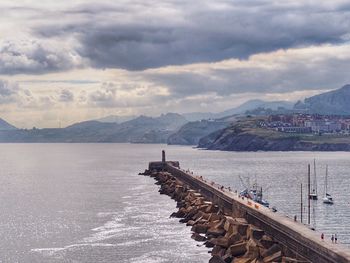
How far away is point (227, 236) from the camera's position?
7144 centimetres

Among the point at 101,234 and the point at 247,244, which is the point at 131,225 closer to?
the point at 101,234

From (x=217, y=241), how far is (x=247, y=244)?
278 inches

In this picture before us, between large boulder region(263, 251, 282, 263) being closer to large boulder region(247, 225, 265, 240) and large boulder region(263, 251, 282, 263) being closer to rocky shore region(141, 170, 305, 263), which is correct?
rocky shore region(141, 170, 305, 263)

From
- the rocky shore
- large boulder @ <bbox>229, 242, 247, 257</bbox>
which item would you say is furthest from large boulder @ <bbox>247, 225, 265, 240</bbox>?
large boulder @ <bbox>229, 242, 247, 257</bbox>

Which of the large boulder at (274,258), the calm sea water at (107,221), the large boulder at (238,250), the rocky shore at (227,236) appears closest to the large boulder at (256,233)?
the rocky shore at (227,236)

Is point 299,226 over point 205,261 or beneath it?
over

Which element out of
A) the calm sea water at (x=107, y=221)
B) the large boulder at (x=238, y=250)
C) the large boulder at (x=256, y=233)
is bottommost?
the calm sea water at (x=107, y=221)

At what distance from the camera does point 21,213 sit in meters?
112

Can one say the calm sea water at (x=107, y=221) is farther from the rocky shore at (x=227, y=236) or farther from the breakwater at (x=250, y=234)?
the breakwater at (x=250, y=234)

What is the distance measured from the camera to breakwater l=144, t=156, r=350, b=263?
179ft

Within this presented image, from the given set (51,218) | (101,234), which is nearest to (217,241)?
(101,234)

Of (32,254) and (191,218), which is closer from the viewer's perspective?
(32,254)

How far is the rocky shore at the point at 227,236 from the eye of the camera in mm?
60812

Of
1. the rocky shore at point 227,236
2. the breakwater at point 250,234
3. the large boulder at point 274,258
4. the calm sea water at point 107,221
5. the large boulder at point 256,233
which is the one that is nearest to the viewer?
the breakwater at point 250,234
